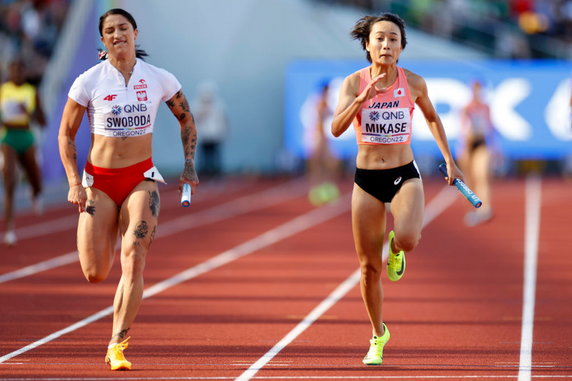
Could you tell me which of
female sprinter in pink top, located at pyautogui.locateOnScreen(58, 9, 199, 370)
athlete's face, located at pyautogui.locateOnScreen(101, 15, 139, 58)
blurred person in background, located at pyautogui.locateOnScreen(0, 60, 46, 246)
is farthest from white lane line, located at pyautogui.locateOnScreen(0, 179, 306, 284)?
athlete's face, located at pyautogui.locateOnScreen(101, 15, 139, 58)

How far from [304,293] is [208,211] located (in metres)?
10.3

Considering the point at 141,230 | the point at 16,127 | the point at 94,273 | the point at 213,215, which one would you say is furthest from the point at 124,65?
the point at 213,215

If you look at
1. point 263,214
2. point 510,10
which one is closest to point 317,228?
point 263,214

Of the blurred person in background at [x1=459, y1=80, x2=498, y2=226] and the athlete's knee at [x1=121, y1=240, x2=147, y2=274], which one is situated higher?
the blurred person in background at [x1=459, y1=80, x2=498, y2=226]

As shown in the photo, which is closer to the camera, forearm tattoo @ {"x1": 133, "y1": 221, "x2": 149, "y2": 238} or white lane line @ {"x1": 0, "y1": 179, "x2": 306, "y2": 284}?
forearm tattoo @ {"x1": 133, "y1": 221, "x2": 149, "y2": 238}

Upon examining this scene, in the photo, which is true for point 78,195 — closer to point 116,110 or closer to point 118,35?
point 116,110

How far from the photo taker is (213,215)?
2097 cm

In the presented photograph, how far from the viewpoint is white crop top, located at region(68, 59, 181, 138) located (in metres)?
7.54

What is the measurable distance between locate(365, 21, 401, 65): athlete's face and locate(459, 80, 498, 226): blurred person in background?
Result: 11.7m

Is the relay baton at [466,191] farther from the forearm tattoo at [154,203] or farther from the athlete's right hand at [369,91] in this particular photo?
Answer: the forearm tattoo at [154,203]

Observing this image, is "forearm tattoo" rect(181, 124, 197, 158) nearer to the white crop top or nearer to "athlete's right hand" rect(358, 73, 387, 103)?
the white crop top

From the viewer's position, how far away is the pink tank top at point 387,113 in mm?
7582

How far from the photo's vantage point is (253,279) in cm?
1271

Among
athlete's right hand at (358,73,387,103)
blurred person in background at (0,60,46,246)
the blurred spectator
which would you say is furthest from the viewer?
the blurred spectator
